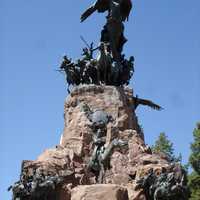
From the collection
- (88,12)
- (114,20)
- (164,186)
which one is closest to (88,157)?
(164,186)

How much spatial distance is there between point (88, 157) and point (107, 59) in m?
4.65

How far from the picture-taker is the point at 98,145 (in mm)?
16094

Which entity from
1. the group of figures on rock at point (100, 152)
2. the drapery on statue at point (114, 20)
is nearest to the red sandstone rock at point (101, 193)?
the group of figures on rock at point (100, 152)

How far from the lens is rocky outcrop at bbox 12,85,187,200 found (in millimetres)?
16141

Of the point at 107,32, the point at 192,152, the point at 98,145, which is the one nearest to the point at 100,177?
the point at 98,145

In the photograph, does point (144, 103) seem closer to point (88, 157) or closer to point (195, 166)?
point (88, 157)

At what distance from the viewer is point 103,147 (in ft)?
52.6

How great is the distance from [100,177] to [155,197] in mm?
1723

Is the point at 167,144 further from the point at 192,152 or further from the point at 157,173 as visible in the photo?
the point at 157,173

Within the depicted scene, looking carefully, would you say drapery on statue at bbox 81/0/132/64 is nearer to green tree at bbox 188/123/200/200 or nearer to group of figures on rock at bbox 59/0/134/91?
group of figures on rock at bbox 59/0/134/91

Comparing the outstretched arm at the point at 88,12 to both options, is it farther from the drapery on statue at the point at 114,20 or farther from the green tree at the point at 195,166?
the green tree at the point at 195,166

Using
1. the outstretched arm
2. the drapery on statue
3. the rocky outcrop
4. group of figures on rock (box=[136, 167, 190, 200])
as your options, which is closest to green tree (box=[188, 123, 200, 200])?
the rocky outcrop

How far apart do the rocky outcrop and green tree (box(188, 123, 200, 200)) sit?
8.30m

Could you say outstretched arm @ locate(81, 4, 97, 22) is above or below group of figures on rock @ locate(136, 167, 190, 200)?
above
